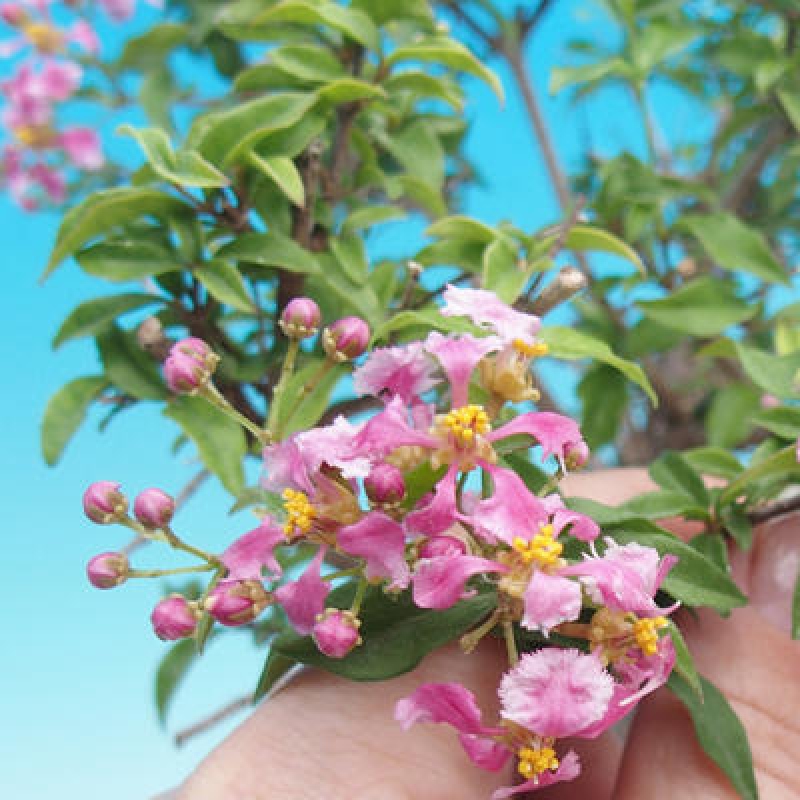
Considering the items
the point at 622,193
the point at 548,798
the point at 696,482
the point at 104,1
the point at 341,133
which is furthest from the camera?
the point at 104,1

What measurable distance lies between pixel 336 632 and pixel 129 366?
0.50 metres

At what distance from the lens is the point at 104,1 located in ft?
7.13

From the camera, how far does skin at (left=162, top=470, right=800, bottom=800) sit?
28.9 inches

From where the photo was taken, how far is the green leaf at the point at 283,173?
89 centimetres

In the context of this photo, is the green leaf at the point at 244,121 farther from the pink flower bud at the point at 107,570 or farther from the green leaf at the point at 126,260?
the pink flower bud at the point at 107,570

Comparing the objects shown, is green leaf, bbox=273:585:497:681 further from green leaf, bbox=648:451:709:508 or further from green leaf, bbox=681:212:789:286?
green leaf, bbox=681:212:789:286

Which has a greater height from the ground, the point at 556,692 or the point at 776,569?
the point at 556,692

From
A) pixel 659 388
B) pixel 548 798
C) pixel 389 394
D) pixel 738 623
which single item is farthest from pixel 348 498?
pixel 659 388

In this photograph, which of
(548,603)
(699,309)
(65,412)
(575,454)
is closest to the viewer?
(548,603)

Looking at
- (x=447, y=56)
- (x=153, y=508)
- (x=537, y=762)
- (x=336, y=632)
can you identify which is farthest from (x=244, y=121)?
(x=537, y=762)

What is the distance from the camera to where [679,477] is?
980mm

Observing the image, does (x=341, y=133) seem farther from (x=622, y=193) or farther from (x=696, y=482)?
(x=696, y=482)

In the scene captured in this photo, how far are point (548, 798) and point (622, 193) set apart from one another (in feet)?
2.65

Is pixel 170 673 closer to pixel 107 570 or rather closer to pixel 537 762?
pixel 107 570
